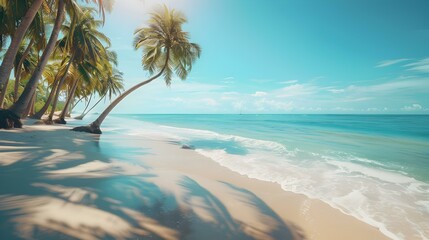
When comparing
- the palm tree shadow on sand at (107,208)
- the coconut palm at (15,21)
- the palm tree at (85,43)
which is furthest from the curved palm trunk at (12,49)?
the palm tree shadow on sand at (107,208)

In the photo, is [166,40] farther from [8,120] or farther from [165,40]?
[8,120]

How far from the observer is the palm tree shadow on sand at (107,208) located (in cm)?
241

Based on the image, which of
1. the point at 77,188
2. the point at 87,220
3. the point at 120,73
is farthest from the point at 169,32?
the point at 120,73

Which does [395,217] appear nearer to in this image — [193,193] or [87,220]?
[193,193]

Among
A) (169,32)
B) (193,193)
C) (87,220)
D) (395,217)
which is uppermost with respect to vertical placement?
(169,32)

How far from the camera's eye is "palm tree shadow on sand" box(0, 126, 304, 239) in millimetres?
2412

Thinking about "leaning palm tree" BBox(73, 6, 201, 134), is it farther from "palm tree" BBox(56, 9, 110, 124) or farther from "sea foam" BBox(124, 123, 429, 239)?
"sea foam" BBox(124, 123, 429, 239)

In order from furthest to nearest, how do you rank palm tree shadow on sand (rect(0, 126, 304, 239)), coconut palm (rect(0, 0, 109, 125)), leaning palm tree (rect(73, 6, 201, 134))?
1. leaning palm tree (rect(73, 6, 201, 134))
2. coconut palm (rect(0, 0, 109, 125))
3. palm tree shadow on sand (rect(0, 126, 304, 239))

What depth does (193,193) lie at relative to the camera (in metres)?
4.25

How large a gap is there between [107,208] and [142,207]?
0.49 meters

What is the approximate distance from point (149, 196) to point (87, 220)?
1.23m

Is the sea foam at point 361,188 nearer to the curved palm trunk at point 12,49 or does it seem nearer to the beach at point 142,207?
the beach at point 142,207

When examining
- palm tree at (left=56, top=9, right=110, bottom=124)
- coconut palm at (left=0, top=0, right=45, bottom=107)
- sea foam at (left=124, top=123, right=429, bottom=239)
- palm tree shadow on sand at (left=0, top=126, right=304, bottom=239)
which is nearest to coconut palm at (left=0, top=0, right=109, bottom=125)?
coconut palm at (left=0, top=0, right=45, bottom=107)

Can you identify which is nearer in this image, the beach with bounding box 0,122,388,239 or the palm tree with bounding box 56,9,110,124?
the beach with bounding box 0,122,388,239
